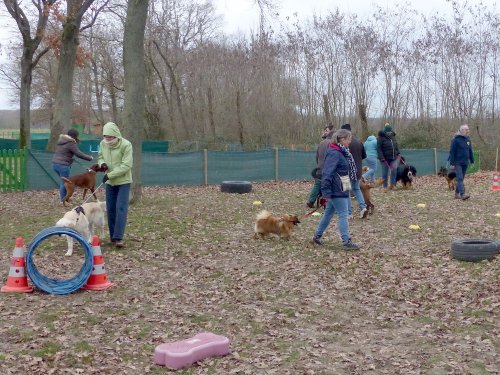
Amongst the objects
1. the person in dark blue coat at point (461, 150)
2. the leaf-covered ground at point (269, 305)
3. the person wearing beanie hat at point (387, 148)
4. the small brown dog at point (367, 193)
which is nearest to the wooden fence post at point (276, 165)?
the person wearing beanie hat at point (387, 148)

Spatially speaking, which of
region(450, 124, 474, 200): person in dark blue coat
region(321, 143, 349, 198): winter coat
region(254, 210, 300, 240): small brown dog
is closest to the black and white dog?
region(450, 124, 474, 200): person in dark blue coat

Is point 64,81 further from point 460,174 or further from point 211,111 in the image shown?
point 211,111

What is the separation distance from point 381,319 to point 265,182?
52.9 ft

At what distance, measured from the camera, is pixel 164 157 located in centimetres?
2084

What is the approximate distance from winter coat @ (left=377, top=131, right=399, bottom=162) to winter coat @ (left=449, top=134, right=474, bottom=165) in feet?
8.26

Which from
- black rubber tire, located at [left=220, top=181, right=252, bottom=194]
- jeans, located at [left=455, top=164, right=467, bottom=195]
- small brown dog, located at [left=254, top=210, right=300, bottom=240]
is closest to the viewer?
small brown dog, located at [left=254, top=210, right=300, bottom=240]

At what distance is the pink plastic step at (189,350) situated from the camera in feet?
16.4

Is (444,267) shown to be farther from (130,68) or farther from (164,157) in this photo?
(164,157)

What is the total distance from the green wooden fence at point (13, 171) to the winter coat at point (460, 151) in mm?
12157

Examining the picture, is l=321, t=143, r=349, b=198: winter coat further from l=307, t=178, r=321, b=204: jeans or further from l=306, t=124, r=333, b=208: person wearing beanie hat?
l=307, t=178, r=321, b=204: jeans

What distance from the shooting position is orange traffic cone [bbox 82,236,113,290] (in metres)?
7.15

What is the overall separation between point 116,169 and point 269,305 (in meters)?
3.32

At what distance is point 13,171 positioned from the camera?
18531 mm

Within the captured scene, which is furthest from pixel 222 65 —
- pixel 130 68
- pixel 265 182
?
pixel 130 68
